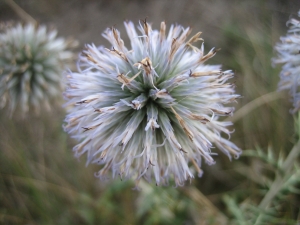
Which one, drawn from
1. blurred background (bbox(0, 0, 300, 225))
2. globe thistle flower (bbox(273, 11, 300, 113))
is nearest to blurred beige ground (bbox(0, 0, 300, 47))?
blurred background (bbox(0, 0, 300, 225))

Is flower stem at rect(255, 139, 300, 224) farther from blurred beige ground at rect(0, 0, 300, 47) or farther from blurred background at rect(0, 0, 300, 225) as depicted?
blurred beige ground at rect(0, 0, 300, 47)

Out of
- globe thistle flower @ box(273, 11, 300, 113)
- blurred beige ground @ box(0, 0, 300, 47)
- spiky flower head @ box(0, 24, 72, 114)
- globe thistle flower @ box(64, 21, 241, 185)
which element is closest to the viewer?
globe thistle flower @ box(64, 21, 241, 185)

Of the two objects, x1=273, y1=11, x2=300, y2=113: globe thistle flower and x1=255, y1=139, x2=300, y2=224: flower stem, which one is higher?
x1=273, y1=11, x2=300, y2=113: globe thistle flower

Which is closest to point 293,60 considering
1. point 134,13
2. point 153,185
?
point 153,185

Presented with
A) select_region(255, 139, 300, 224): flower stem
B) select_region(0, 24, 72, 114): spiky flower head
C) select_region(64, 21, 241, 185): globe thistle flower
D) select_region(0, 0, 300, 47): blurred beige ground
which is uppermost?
select_region(0, 0, 300, 47): blurred beige ground

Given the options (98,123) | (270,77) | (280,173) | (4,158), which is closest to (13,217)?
(4,158)

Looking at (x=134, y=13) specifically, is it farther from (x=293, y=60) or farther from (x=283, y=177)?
(x=283, y=177)

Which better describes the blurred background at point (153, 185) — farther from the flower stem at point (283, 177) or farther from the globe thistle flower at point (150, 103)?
the globe thistle flower at point (150, 103)
